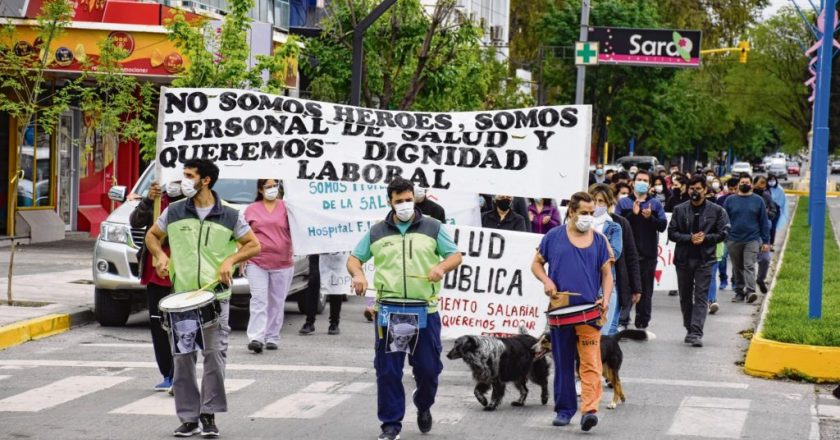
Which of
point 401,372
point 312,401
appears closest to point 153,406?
point 312,401

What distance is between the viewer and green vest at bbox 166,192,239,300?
30.5 feet

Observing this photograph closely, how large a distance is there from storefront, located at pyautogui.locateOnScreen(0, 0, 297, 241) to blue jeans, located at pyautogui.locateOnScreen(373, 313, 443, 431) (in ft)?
38.5

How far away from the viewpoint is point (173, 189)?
439 inches

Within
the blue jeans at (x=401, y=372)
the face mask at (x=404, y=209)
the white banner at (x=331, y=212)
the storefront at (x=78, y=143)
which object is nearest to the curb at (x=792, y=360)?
the white banner at (x=331, y=212)

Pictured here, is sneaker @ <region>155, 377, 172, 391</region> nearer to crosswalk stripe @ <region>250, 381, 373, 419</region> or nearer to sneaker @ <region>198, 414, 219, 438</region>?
crosswalk stripe @ <region>250, 381, 373, 419</region>

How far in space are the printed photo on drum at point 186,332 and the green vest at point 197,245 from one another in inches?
10.2

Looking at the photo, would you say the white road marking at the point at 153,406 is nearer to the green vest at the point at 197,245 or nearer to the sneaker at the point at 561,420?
the green vest at the point at 197,245

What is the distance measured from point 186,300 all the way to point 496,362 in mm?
2472

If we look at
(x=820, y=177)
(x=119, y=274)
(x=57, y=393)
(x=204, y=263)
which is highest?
(x=820, y=177)

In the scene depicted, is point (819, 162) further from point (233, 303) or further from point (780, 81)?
point (780, 81)

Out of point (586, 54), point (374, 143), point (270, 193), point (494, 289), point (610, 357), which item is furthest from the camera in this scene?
point (586, 54)

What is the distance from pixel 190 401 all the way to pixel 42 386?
252 centimetres

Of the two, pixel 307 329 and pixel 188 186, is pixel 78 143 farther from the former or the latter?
pixel 188 186

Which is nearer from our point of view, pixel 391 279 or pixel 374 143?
pixel 391 279
